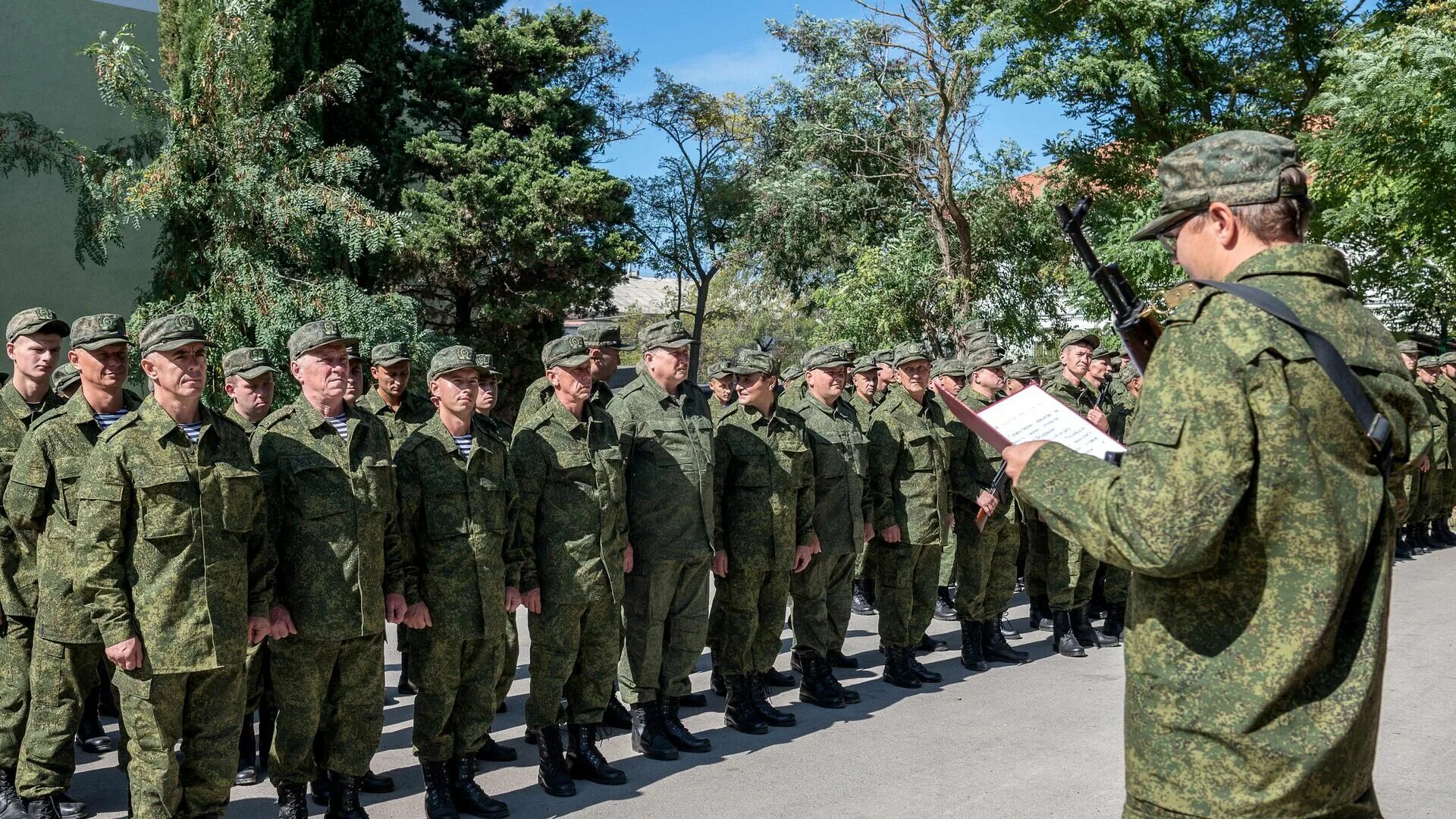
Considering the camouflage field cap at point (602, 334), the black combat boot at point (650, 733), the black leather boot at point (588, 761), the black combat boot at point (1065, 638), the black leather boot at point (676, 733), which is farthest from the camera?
the black combat boot at point (1065, 638)

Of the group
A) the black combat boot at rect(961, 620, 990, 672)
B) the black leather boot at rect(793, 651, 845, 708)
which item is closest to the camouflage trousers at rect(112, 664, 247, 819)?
the black leather boot at rect(793, 651, 845, 708)

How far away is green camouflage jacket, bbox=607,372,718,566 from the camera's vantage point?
20.1ft

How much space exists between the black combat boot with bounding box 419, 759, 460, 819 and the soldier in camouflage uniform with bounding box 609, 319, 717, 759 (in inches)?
47.8

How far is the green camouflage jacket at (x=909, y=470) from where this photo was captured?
783cm

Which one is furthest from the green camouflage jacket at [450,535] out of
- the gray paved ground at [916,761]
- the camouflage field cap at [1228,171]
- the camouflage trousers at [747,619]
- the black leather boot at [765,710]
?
the camouflage field cap at [1228,171]

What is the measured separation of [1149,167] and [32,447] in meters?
16.7

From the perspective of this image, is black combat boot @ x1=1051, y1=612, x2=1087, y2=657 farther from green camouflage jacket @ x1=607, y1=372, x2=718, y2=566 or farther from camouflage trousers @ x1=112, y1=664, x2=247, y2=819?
camouflage trousers @ x1=112, y1=664, x2=247, y2=819

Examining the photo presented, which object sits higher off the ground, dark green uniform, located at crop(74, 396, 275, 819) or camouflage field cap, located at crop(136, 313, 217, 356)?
camouflage field cap, located at crop(136, 313, 217, 356)

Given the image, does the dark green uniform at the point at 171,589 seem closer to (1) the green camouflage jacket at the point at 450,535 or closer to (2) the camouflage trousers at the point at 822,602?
(1) the green camouflage jacket at the point at 450,535

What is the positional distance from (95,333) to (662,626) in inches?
118

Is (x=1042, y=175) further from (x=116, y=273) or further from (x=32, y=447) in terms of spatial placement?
(x=32, y=447)

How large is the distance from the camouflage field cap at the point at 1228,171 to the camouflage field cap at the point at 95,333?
4350 millimetres

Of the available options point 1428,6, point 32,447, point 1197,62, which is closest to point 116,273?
point 32,447

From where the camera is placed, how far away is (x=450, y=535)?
5238 mm
